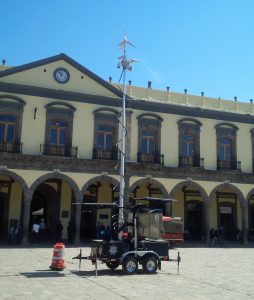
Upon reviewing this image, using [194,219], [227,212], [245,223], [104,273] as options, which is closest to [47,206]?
[194,219]

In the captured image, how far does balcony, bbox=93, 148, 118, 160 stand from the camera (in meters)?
25.3

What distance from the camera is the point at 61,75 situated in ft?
83.0

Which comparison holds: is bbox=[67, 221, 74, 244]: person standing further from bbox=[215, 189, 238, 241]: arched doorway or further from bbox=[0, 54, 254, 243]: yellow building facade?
bbox=[215, 189, 238, 241]: arched doorway

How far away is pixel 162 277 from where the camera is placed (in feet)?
41.7

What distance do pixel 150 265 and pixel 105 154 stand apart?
1287cm

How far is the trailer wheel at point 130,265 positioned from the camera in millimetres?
12945

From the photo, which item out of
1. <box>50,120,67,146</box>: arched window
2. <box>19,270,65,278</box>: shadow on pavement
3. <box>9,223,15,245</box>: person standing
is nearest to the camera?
<box>19,270,65,278</box>: shadow on pavement

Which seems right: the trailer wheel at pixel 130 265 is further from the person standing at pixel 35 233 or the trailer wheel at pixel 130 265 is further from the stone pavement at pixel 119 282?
the person standing at pixel 35 233

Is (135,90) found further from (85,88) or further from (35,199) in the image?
(35,199)

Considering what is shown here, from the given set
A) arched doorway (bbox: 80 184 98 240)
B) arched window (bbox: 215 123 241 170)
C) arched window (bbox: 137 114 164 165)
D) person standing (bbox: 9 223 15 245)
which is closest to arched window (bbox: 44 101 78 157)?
arched doorway (bbox: 80 184 98 240)

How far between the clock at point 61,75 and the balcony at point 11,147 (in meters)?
4.60

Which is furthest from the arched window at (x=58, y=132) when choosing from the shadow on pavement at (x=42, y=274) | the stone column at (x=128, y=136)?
the shadow on pavement at (x=42, y=274)

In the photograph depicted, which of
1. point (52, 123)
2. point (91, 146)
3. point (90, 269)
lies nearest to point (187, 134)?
point (91, 146)

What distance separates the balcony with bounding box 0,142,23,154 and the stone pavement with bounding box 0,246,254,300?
892 centimetres
